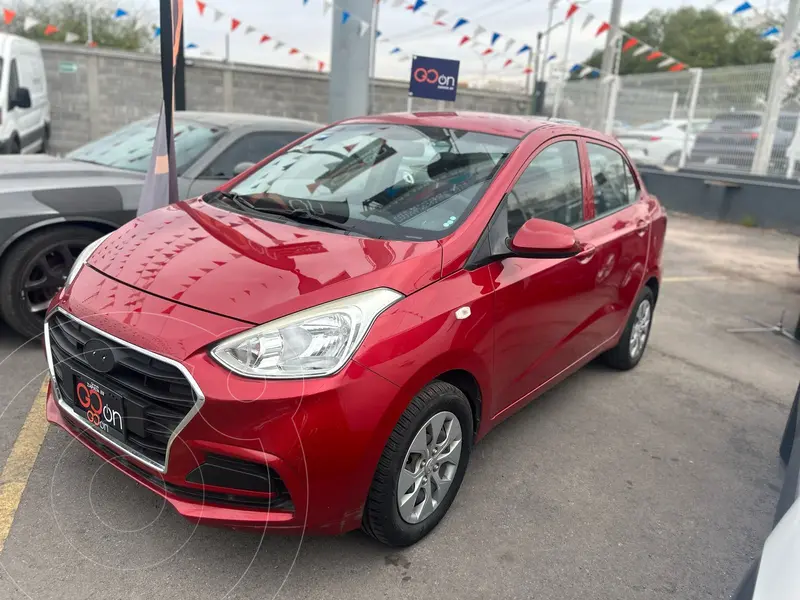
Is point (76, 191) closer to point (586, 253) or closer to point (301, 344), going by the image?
point (301, 344)

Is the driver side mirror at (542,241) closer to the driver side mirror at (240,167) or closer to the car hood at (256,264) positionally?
the car hood at (256,264)

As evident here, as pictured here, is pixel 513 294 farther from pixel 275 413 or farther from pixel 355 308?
pixel 275 413

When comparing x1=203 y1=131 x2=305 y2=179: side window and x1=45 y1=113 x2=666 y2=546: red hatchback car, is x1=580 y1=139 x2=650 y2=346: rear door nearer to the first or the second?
x1=45 y1=113 x2=666 y2=546: red hatchback car

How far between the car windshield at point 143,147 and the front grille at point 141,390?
2651 millimetres

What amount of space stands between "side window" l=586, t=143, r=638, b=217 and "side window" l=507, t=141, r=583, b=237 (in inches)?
9.5

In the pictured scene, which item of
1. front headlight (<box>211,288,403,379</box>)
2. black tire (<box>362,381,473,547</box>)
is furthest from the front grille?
black tire (<box>362,381,473,547</box>)

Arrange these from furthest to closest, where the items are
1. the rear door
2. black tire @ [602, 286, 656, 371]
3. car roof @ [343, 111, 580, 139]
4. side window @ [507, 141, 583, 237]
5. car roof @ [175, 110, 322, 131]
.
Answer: car roof @ [175, 110, 322, 131] < black tire @ [602, 286, 656, 371] < the rear door < car roof @ [343, 111, 580, 139] < side window @ [507, 141, 583, 237]

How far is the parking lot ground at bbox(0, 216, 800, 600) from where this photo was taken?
7.59 feet

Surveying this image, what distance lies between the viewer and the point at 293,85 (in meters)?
16.0

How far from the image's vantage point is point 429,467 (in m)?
2.50

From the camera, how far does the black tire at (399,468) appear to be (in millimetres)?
2248

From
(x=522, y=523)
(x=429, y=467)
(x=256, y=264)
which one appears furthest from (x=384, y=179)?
(x=522, y=523)

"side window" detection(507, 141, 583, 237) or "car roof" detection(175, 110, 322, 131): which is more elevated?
"car roof" detection(175, 110, 322, 131)

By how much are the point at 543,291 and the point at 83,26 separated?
30042 mm
